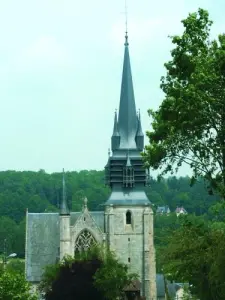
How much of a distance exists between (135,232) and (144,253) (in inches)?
72.9

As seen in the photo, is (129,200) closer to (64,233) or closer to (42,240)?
(64,233)

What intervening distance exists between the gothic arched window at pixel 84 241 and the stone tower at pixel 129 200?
1.37m

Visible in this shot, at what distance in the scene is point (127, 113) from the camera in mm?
78438

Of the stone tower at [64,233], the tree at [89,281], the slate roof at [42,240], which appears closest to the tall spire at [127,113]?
the slate roof at [42,240]

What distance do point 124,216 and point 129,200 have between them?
4.40 feet

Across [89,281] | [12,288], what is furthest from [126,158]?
[12,288]

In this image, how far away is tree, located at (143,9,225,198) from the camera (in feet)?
81.6

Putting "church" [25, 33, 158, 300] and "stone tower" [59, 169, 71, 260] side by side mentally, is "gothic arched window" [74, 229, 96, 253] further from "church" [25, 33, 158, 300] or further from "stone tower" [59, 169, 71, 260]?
"stone tower" [59, 169, 71, 260]

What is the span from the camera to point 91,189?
613ft

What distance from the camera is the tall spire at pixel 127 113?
257 ft

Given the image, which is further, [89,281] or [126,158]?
[126,158]

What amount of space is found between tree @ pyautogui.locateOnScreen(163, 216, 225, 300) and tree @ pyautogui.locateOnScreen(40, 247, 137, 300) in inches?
1407

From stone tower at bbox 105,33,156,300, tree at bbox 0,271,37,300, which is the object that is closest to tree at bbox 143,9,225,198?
tree at bbox 0,271,37,300

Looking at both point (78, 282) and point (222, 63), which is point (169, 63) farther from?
point (78, 282)
